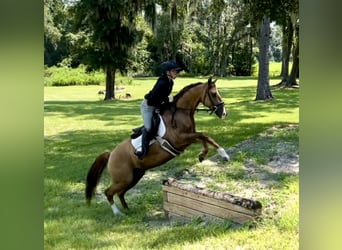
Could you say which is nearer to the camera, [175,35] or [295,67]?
[295,67]

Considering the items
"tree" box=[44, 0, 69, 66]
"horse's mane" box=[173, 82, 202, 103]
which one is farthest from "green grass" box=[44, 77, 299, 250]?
"tree" box=[44, 0, 69, 66]

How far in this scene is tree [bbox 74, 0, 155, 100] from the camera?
158cm

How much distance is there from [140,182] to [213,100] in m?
0.42

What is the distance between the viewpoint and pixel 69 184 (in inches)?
60.3

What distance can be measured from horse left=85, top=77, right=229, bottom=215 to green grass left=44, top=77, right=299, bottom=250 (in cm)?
2

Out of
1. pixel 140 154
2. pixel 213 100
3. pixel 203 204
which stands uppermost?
pixel 213 100

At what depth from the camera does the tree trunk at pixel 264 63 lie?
5.34 feet

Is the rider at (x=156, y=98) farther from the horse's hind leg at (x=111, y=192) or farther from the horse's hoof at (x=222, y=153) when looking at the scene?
the horse's hoof at (x=222, y=153)

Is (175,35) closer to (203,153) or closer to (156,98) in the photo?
(156,98)

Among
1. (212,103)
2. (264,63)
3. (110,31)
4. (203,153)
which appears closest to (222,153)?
(203,153)

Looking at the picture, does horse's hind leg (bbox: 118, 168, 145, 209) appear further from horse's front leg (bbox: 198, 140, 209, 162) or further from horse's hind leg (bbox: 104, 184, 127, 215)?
horse's front leg (bbox: 198, 140, 209, 162)

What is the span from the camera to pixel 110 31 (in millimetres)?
1623
